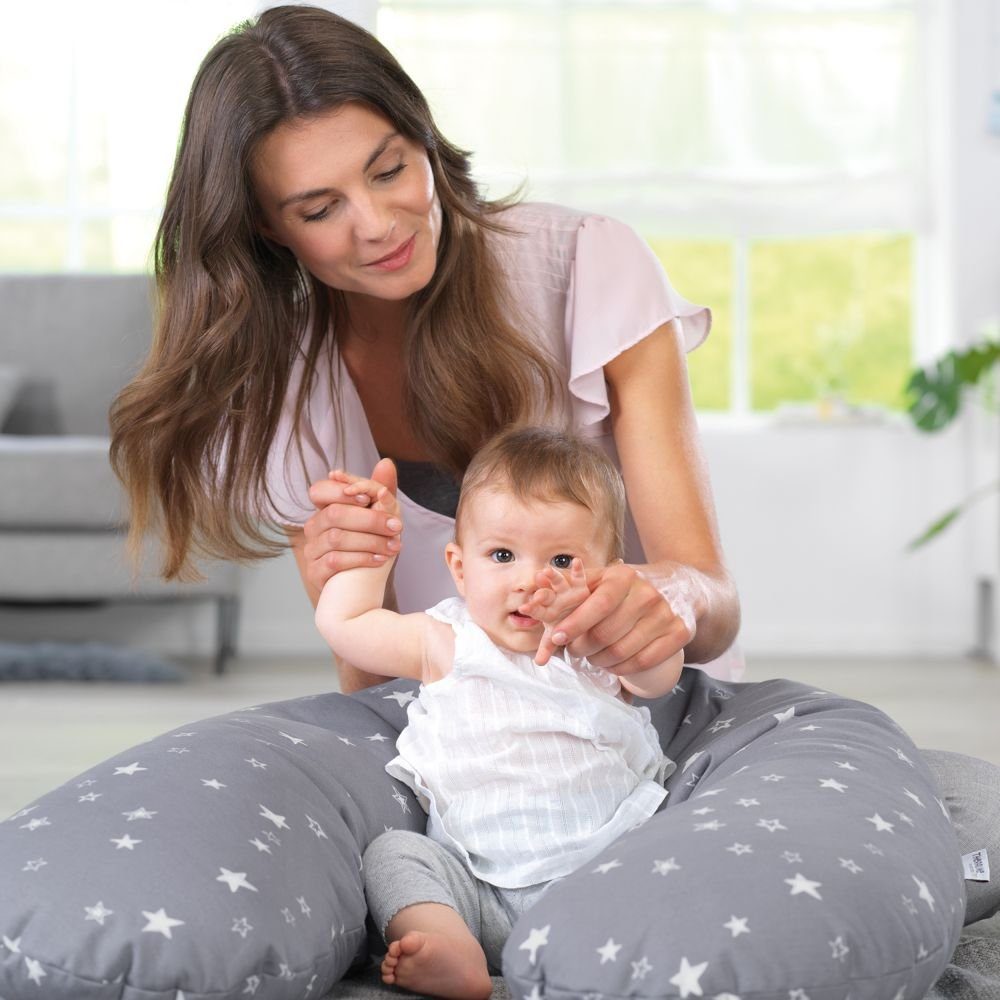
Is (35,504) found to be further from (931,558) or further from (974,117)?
(974,117)

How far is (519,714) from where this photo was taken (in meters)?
1.41

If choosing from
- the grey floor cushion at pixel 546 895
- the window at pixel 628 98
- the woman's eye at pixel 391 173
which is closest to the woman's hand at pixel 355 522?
the grey floor cushion at pixel 546 895

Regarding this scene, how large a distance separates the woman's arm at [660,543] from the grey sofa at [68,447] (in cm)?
163

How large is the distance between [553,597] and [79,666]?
2.69 meters

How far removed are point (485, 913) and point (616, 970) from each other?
1.19 feet

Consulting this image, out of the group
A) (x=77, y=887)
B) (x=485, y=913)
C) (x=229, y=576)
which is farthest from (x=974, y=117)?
(x=77, y=887)

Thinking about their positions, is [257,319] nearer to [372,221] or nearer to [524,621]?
[372,221]

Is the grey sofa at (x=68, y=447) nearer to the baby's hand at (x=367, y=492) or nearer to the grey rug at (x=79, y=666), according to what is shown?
the grey rug at (x=79, y=666)

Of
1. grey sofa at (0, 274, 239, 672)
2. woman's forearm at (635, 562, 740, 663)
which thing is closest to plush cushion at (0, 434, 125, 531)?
grey sofa at (0, 274, 239, 672)

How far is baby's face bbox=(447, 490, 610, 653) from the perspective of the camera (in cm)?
142

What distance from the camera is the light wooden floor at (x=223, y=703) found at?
9.04ft

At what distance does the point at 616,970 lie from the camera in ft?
3.43

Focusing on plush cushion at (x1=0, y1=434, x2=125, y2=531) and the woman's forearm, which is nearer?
the woman's forearm

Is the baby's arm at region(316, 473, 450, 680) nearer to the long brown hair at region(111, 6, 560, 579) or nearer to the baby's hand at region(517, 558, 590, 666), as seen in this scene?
the baby's hand at region(517, 558, 590, 666)
